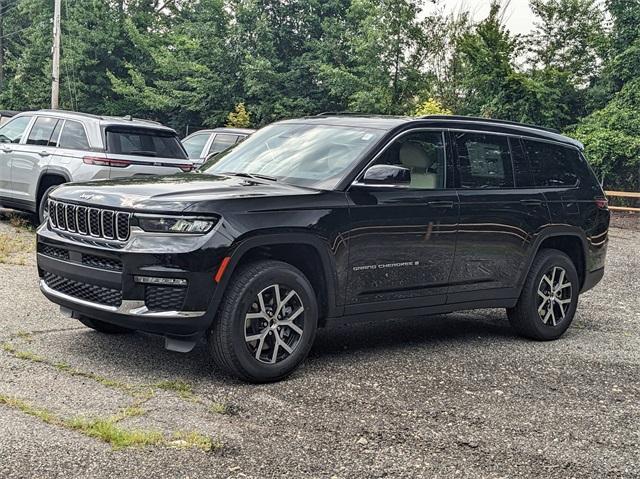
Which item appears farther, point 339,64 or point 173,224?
point 339,64

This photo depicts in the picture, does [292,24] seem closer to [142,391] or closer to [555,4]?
[555,4]

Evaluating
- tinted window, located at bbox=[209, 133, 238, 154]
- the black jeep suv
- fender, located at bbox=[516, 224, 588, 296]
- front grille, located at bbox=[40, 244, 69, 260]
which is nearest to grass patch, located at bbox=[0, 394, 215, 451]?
the black jeep suv

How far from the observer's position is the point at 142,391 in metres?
4.87

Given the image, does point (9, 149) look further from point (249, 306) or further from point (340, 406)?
point (340, 406)

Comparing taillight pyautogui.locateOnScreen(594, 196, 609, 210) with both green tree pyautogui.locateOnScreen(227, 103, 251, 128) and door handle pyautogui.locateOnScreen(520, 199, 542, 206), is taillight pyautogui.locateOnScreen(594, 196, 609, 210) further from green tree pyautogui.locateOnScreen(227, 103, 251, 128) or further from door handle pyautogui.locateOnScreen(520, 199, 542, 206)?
green tree pyautogui.locateOnScreen(227, 103, 251, 128)

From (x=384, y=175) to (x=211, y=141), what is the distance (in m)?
10.3

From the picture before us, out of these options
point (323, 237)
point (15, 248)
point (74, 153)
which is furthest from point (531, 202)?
point (15, 248)

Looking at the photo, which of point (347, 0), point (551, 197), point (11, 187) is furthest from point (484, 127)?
point (347, 0)

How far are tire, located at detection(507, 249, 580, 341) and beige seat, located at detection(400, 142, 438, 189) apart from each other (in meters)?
1.46

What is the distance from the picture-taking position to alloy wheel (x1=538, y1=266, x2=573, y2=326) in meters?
7.14

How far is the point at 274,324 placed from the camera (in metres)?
5.23

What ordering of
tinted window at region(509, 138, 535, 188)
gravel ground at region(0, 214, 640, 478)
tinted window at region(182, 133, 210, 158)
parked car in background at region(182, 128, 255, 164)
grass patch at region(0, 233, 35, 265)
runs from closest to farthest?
gravel ground at region(0, 214, 640, 478)
tinted window at region(509, 138, 535, 188)
grass patch at region(0, 233, 35, 265)
parked car in background at region(182, 128, 255, 164)
tinted window at region(182, 133, 210, 158)

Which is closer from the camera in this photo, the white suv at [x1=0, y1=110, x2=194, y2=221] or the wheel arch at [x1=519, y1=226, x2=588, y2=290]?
the wheel arch at [x1=519, y1=226, x2=588, y2=290]

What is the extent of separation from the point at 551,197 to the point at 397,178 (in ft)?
6.85
